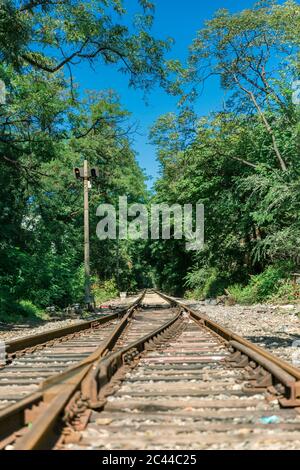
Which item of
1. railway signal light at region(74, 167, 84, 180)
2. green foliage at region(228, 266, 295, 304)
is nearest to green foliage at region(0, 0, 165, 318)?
railway signal light at region(74, 167, 84, 180)

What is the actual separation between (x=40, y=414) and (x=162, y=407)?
1.13m

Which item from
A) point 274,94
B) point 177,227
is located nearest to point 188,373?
point 274,94

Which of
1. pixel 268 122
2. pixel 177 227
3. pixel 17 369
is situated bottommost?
pixel 17 369

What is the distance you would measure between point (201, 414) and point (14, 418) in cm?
142

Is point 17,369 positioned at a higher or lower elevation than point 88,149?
lower

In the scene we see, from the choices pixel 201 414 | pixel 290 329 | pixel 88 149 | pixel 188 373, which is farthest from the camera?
pixel 88 149

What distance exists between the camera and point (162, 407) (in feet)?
13.2

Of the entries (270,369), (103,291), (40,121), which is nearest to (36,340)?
(270,369)

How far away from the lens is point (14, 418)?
3.43 meters

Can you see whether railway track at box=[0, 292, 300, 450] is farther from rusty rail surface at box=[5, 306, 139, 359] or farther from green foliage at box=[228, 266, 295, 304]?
green foliage at box=[228, 266, 295, 304]

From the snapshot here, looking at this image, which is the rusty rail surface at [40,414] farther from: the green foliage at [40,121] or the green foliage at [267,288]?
the green foliage at [267,288]

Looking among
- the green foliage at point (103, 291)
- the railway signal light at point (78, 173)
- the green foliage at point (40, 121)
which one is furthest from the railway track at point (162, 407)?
the green foliage at point (103, 291)

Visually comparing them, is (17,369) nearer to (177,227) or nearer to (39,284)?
(39,284)

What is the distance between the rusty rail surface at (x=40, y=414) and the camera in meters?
2.86
